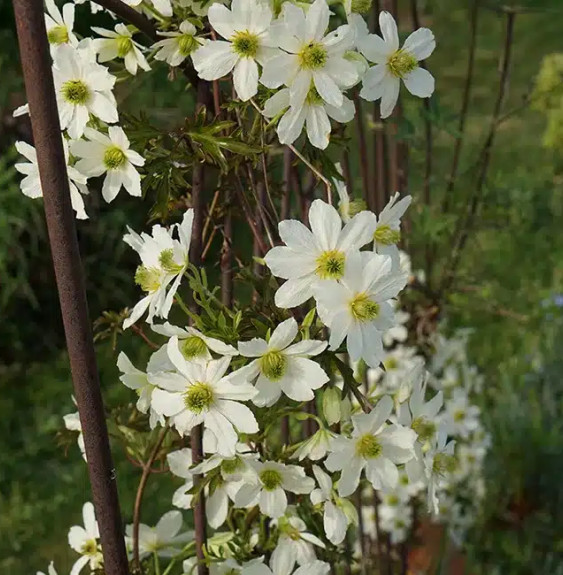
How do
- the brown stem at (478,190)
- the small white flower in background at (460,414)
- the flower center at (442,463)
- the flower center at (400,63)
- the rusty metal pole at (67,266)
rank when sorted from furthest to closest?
the brown stem at (478,190), the small white flower in background at (460,414), the flower center at (442,463), the flower center at (400,63), the rusty metal pole at (67,266)

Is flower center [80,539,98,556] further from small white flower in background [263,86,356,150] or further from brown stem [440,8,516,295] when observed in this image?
brown stem [440,8,516,295]

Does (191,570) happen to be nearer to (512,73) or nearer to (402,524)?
(402,524)

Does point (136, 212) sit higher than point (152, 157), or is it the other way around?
point (136, 212)

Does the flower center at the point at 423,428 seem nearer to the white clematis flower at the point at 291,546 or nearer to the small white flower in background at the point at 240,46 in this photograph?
the white clematis flower at the point at 291,546

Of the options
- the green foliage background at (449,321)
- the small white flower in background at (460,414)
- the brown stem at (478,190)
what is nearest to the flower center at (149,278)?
the green foliage background at (449,321)

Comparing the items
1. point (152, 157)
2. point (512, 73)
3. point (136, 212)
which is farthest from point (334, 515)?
point (512, 73)

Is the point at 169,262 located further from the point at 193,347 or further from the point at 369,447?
the point at 369,447
